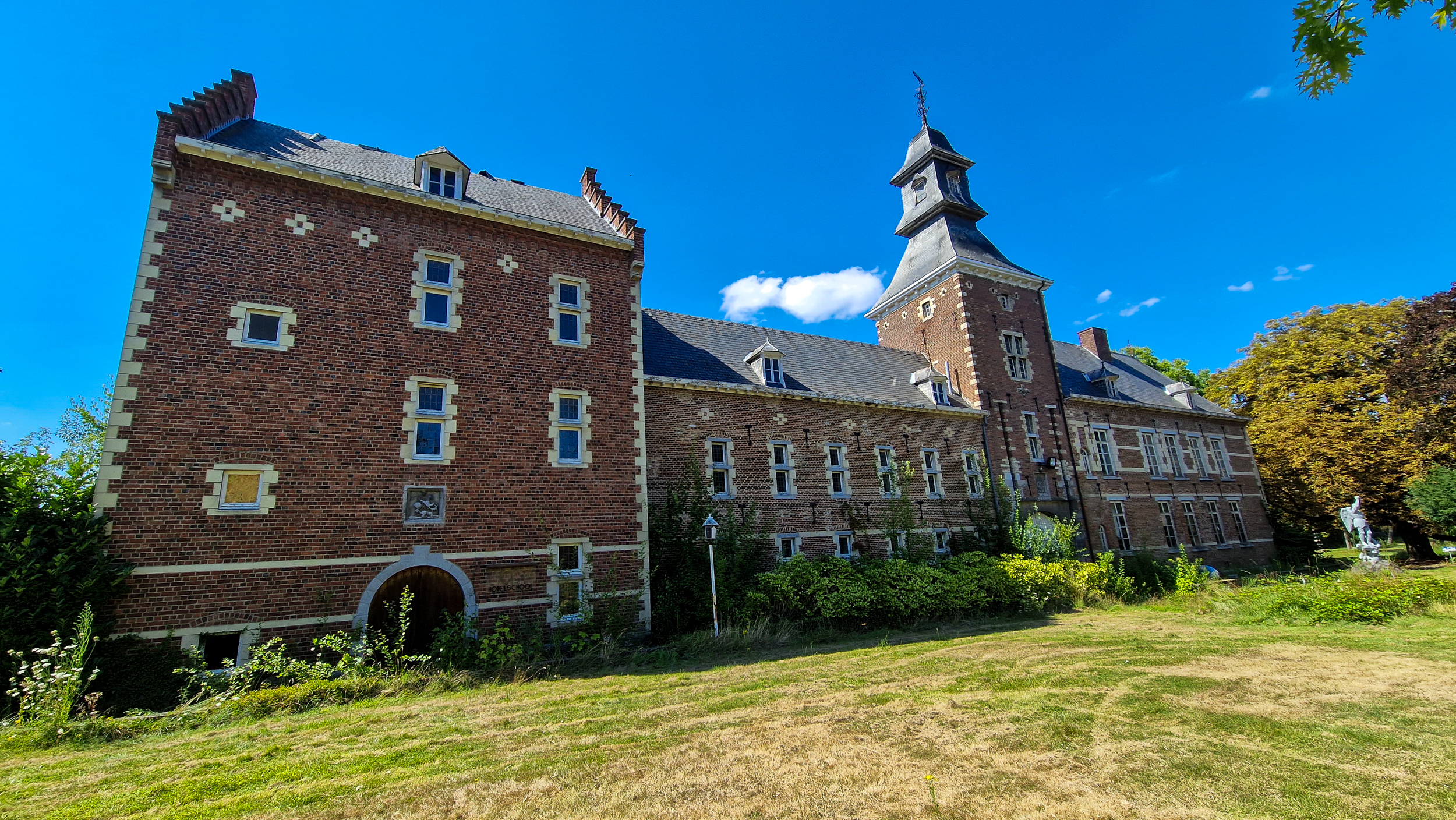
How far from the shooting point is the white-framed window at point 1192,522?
2714 centimetres

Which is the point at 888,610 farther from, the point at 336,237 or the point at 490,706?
the point at 336,237

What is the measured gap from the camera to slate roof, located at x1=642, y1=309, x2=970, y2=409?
61.9 ft

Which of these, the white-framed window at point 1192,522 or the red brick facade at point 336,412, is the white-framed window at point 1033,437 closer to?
the white-framed window at point 1192,522

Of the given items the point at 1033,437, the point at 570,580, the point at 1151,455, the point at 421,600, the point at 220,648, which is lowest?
the point at 220,648

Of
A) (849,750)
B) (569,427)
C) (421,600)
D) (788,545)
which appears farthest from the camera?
(788,545)

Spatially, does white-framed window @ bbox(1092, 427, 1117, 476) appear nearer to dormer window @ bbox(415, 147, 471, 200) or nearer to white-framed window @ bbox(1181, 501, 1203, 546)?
white-framed window @ bbox(1181, 501, 1203, 546)

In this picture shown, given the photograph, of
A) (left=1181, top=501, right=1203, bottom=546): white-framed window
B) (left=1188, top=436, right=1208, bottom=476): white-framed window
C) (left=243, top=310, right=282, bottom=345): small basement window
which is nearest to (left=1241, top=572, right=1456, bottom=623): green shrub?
(left=1181, top=501, right=1203, bottom=546): white-framed window

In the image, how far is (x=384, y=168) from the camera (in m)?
14.8

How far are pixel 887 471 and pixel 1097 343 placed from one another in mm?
18451

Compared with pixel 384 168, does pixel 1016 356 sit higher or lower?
lower

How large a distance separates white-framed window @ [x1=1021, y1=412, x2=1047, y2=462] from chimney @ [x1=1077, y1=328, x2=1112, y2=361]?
381 inches

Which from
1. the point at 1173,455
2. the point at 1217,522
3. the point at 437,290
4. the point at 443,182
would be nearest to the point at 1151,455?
the point at 1173,455

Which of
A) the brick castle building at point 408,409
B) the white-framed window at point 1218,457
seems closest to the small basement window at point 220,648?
the brick castle building at point 408,409

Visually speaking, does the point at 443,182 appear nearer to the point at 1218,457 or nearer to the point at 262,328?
the point at 262,328
